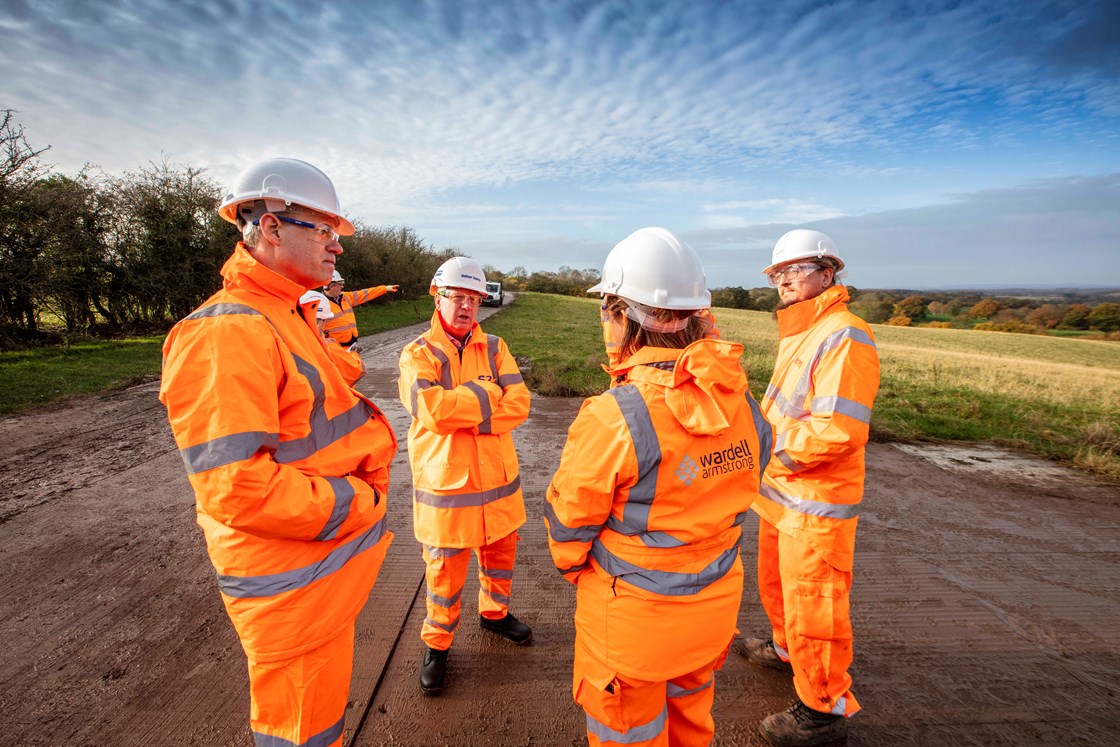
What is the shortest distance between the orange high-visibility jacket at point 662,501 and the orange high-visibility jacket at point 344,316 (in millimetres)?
5367

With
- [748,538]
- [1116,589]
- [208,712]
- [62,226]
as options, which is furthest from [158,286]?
[1116,589]

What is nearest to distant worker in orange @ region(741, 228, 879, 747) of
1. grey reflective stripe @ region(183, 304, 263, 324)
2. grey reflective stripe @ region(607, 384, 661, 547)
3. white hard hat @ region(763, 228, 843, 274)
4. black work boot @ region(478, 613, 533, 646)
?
white hard hat @ region(763, 228, 843, 274)

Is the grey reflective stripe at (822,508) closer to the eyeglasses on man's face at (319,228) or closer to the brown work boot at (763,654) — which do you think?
the brown work boot at (763,654)

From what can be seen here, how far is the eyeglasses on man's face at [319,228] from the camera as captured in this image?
1.74m

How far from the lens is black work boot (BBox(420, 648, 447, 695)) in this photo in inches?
104

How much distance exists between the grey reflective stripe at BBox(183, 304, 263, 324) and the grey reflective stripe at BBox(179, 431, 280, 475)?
0.40 m

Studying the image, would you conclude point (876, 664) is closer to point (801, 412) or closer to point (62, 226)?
point (801, 412)

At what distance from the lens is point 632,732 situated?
5.74ft

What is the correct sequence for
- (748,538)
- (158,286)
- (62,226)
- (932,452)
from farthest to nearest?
(158,286) → (62,226) → (932,452) → (748,538)

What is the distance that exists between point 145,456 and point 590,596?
6435 millimetres

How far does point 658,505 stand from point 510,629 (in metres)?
1.94

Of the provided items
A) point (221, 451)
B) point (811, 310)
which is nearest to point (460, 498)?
point (221, 451)

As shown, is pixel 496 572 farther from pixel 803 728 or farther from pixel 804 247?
pixel 804 247

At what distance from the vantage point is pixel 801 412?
2602 millimetres
